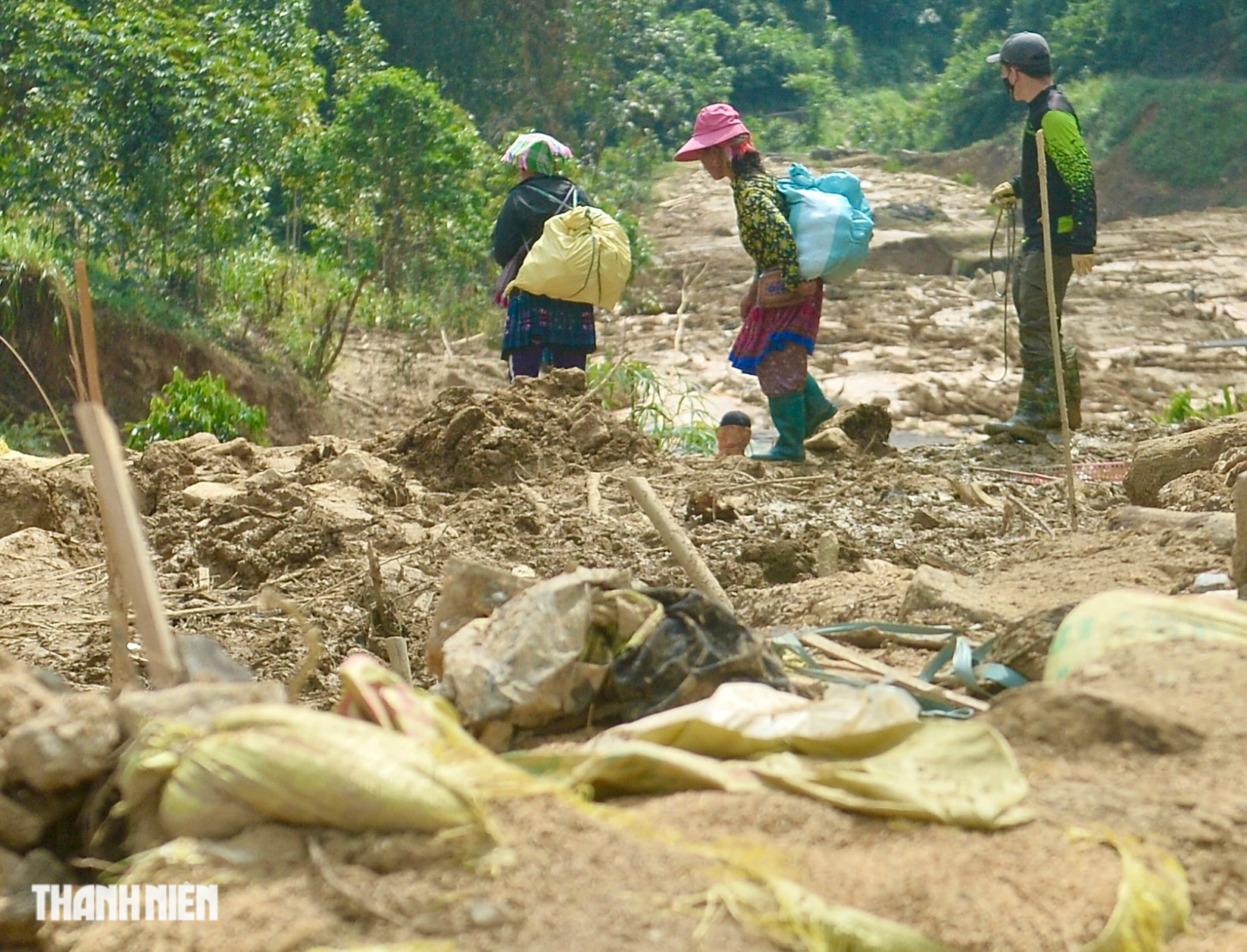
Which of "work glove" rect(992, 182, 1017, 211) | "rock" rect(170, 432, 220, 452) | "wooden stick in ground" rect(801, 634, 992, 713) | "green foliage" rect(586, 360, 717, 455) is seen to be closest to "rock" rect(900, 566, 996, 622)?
"wooden stick in ground" rect(801, 634, 992, 713)

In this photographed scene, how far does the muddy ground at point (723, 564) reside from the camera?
1825 millimetres

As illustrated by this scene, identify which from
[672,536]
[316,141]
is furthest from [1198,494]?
[316,141]

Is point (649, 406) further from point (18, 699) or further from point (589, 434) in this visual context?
point (18, 699)

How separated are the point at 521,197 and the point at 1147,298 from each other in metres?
8.31

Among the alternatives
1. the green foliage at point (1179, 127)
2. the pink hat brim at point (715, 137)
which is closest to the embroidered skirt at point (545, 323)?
the pink hat brim at point (715, 137)

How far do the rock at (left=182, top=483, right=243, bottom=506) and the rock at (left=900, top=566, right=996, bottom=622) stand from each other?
3.21m

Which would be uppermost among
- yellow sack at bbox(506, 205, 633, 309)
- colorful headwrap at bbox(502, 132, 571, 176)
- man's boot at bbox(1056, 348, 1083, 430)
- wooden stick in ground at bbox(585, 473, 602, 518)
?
colorful headwrap at bbox(502, 132, 571, 176)

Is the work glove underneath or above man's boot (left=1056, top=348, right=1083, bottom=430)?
above

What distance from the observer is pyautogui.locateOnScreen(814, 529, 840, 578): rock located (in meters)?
4.78

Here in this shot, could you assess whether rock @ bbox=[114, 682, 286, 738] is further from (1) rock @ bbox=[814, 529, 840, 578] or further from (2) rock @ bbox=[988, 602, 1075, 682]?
(1) rock @ bbox=[814, 529, 840, 578]

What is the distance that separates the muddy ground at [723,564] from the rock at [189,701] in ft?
0.95

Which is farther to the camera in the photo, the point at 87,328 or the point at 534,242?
the point at 534,242

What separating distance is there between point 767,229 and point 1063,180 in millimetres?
1550

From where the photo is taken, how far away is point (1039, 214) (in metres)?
6.93
